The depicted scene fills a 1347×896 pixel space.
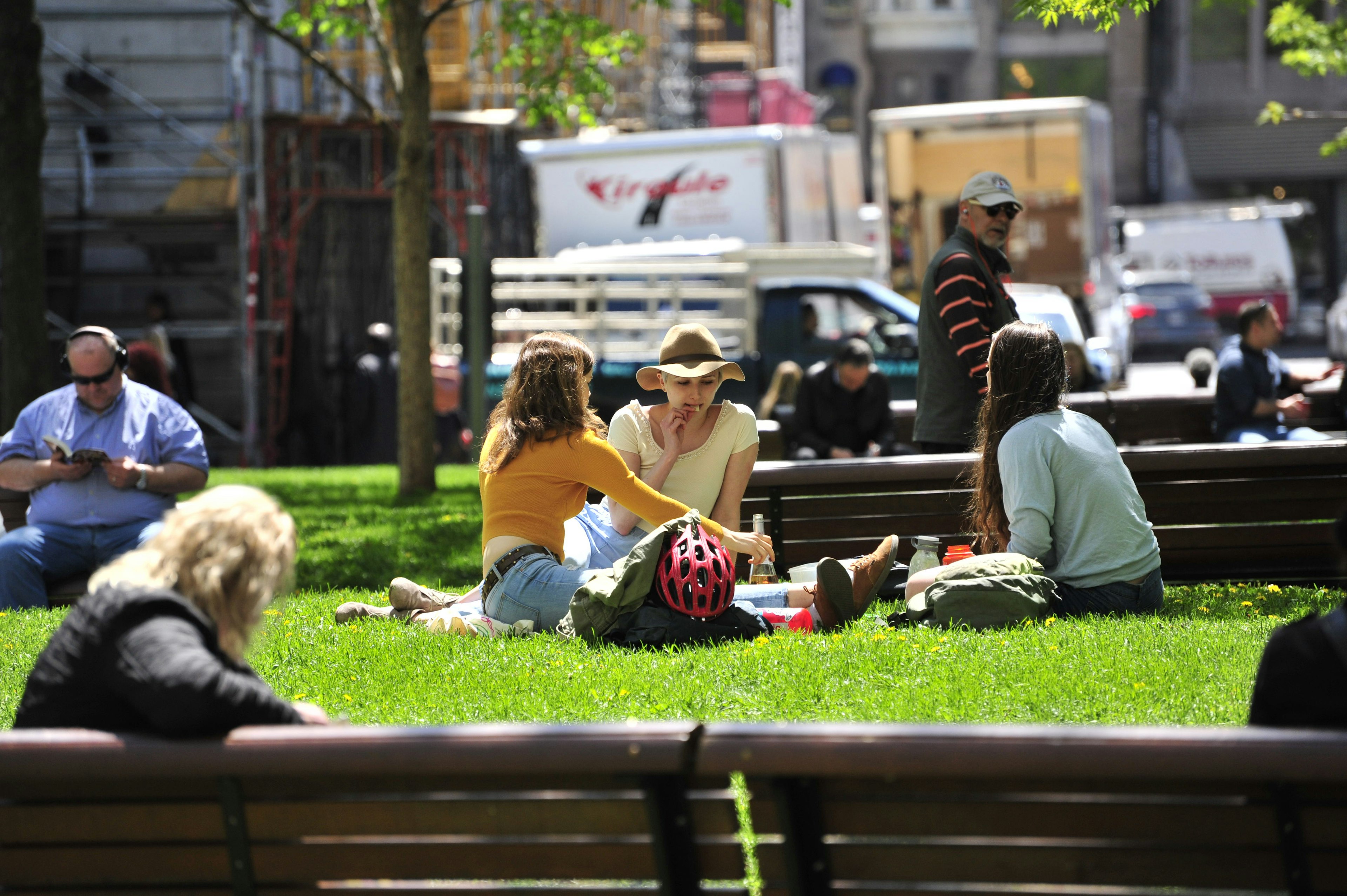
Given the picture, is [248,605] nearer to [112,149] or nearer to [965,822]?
[965,822]

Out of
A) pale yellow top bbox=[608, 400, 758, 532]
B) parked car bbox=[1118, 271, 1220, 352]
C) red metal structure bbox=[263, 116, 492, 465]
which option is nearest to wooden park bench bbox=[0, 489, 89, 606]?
pale yellow top bbox=[608, 400, 758, 532]

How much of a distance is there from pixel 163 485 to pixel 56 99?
1389 cm

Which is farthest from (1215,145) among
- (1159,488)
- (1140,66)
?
(1159,488)

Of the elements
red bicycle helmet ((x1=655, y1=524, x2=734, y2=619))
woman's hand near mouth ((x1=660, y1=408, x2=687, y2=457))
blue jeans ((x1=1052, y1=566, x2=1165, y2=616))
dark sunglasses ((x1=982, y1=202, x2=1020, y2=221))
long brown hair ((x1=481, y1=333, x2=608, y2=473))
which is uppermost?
dark sunglasses ((x1=982, y1=202, x2=1020, y2=221))

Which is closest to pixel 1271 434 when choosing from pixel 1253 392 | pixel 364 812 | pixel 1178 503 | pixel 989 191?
pixel 1253 392

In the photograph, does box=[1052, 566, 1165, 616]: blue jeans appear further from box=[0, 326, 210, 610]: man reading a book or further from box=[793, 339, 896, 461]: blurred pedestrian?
box=[793, 339, 896, 461]: blurred pedestrian

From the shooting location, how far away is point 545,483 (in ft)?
19.1

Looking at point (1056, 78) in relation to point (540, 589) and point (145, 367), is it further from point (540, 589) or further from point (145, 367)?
point (540, 589)

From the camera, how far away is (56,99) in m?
19.2

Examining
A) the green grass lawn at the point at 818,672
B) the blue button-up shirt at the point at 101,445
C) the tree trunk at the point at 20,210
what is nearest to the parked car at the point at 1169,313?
the tree trunk at the point at 20,210

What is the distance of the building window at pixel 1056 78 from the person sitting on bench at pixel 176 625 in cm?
4678

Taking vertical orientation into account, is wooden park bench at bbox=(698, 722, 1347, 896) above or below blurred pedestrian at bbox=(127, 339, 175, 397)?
below

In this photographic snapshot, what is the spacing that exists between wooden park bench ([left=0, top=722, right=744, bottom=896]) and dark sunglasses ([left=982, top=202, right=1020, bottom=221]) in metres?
4.78

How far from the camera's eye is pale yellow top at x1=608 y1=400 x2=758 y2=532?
6281mm
